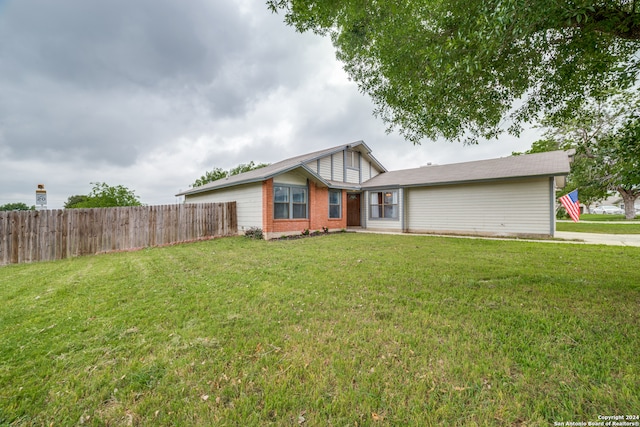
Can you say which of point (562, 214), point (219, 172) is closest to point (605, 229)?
point (562, 214)

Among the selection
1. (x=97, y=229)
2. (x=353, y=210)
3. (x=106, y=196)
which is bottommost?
(x=97, y=229)

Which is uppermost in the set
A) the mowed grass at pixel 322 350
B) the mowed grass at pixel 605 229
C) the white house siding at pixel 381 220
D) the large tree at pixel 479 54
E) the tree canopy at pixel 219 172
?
the tree canopy at pixel 219 172

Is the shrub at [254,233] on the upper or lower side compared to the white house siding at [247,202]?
lower

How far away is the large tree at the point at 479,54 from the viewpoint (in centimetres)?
367

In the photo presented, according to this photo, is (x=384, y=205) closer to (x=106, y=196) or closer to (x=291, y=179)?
(x=291, y=179)

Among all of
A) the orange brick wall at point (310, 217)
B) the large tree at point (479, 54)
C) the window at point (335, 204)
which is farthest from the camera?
the window at point (335, 204)

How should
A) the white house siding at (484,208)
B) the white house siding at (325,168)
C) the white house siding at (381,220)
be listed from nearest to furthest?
the white house siding at (484,208) → the white house siding at (381,220) → the white house siding at (325,168)

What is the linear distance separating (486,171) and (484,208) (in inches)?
76.7

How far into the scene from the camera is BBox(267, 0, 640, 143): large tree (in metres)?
3.67

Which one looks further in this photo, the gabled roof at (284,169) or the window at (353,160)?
the window at (353,160)

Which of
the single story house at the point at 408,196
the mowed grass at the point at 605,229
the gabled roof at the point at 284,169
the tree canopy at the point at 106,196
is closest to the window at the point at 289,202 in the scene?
the single story house at the point at 408,196

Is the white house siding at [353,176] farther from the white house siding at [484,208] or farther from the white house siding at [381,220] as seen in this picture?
the white house siding at [484,208]

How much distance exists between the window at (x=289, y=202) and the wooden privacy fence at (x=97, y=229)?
10.5 ft

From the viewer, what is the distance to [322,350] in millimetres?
2615
